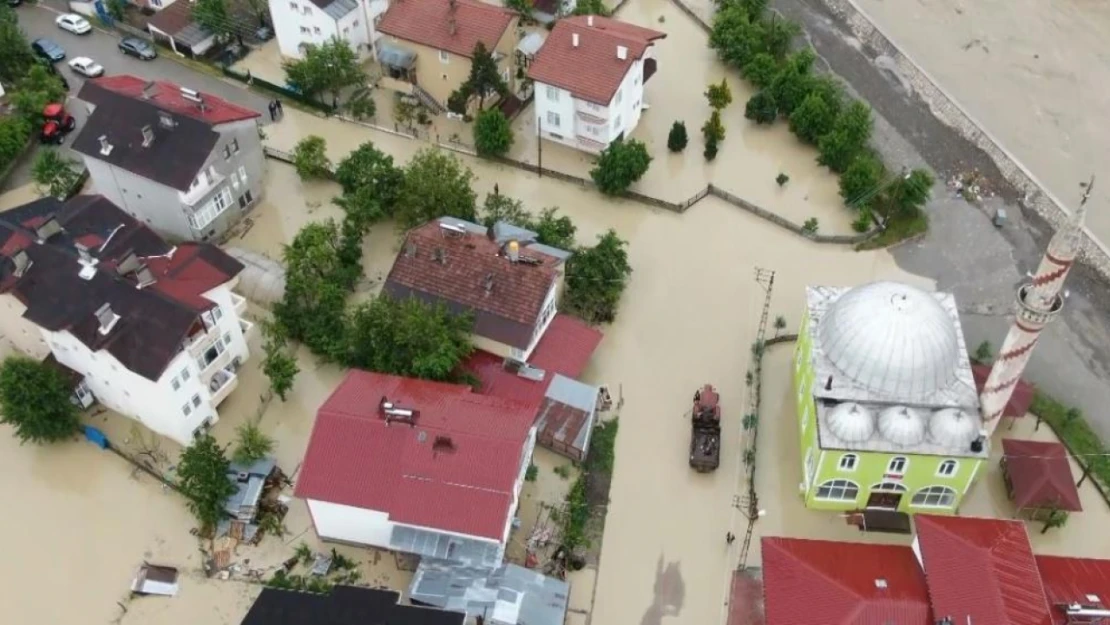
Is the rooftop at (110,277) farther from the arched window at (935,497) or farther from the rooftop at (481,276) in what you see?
the arched window at (935,497)

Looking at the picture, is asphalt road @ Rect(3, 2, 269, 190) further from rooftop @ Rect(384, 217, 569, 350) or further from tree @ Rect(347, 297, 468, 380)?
tree @ Rect(347, 297, 468, 380)

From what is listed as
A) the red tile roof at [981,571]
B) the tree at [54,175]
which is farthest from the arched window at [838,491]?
the tree at [54,175]

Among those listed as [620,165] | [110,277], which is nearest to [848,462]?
[620,165]

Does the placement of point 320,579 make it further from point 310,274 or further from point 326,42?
point 326,42

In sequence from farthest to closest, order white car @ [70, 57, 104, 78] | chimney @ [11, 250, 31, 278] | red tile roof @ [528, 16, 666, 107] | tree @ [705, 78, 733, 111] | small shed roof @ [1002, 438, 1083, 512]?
white car @ [70, 57, 104, 78]
tree @ [705, 78, 733, 111]
red tile roof @ [528, 16, 666, 107]
chimney @ [11, 250, 31, 278]
small shed roof @ [1002, 438, 1083, 512]

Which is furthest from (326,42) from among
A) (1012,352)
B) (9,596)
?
(1012,352)

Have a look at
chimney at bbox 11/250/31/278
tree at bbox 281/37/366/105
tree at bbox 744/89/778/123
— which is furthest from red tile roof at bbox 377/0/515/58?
chimney at bbox 11/250/31/278
